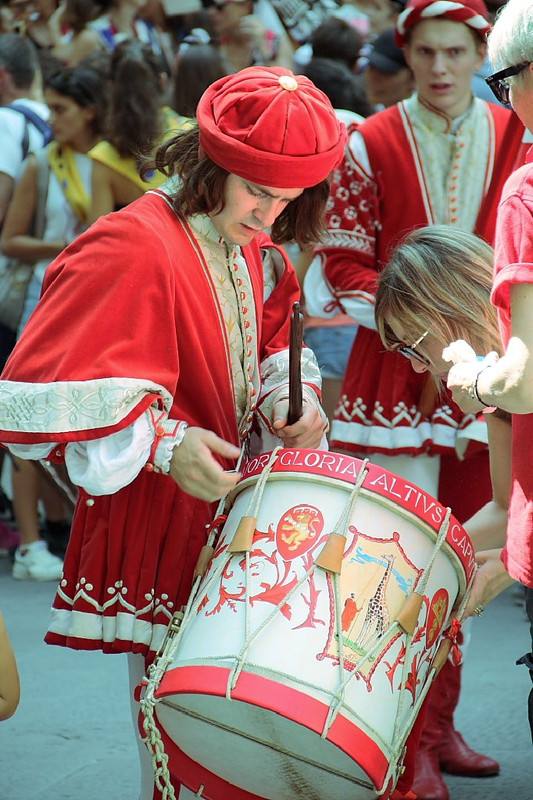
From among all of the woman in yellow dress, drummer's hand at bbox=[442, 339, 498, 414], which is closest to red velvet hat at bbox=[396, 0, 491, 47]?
the woman in yellow dress

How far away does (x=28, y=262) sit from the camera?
15.3 ft

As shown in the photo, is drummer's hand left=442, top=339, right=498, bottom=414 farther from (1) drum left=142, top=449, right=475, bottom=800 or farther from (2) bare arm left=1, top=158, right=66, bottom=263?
(2) bare arm left=1, top=158, right=66, bottom=263

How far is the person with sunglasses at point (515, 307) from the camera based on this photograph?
A: 182cm

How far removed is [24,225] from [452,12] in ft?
6.67

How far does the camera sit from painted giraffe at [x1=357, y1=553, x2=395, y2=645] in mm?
1940

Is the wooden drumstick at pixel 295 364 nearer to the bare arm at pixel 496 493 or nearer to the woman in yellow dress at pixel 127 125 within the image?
the bare arm at pixel 496 493

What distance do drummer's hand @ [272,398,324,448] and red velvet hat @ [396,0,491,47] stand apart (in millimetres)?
1475

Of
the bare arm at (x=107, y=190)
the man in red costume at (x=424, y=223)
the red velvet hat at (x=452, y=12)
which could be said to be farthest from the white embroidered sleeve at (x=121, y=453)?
the bare arm at (x=107, y=190)

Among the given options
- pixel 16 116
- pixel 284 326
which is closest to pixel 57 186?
pixel 16 116

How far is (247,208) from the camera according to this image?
7.16ft

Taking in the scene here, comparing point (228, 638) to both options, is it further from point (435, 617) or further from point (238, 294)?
point (238, 294)

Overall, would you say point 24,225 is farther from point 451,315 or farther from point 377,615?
point 377,615

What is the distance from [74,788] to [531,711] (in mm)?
1338

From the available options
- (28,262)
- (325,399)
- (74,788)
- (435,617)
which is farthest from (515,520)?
(28,262)
